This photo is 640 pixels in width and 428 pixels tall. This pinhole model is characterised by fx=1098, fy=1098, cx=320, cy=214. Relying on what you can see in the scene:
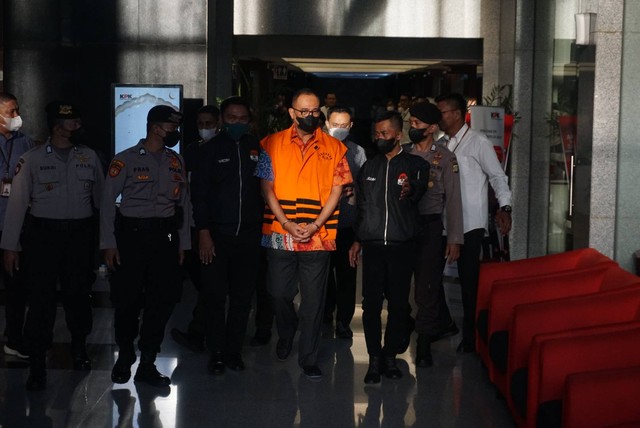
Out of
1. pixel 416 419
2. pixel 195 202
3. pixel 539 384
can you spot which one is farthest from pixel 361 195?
pixel 539 384

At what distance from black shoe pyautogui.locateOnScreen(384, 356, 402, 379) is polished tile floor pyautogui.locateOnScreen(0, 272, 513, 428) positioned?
0.13ft

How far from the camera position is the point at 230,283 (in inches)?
267

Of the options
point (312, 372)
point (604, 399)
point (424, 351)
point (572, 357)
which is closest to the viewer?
point (604, 399)

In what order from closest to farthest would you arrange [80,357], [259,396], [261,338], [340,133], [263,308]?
1. [259,396]
2. [80,357]
3. [261,338]
4. [263,308]
5. [340,133]

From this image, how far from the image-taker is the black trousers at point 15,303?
699 centimetres

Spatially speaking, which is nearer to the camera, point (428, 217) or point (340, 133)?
point (428, 217)

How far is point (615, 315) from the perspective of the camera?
531 centimetres

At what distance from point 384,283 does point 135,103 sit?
5464 mm

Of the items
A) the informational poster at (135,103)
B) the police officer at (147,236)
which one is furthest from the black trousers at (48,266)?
the informational poster at (135,103)

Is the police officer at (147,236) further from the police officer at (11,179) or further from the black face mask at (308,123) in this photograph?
the police officer at (11,179)

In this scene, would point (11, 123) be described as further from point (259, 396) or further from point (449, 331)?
point (449, 331)

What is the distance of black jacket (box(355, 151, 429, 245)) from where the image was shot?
6.38 metres

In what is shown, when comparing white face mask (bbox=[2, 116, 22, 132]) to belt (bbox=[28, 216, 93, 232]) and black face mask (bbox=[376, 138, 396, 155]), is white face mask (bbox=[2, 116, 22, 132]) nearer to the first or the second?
belt (bbox=[28, 216, 93, 232])

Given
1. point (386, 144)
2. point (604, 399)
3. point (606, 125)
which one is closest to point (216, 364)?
point (386, 144)
